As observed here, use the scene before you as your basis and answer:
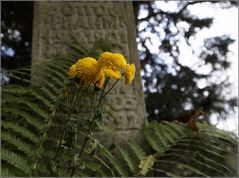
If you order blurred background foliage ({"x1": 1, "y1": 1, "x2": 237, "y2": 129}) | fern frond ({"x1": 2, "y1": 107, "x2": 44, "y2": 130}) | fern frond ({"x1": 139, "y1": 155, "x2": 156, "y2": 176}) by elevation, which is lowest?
fern frond ({"x1": 139, "y1": 155, "x2": 156, "y2": 176})

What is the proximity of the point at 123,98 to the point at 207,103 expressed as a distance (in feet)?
3.71

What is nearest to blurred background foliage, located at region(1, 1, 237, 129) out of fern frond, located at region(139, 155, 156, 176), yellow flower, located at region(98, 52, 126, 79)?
fern frond, located at region(139, 155, 156, 176)

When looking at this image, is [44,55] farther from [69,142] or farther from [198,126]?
[69,142]

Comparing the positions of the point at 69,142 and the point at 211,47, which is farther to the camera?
the point at 211,47

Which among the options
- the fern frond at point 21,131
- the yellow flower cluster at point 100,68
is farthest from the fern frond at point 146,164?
the yellow flower cluster at point 100,68

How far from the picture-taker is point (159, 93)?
281 centimetres

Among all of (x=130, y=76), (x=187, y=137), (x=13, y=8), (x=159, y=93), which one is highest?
(x=13, y=8)

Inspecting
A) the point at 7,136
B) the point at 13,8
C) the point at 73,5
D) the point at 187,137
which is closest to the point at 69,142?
the point at 7,136

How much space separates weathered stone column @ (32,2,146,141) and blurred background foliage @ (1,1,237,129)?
0.64 meters

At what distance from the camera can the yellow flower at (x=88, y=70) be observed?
65 cm

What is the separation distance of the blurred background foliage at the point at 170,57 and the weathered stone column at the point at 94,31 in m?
0.64

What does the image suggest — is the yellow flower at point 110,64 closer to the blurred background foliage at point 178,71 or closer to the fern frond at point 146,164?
the fern frond at point 146,164

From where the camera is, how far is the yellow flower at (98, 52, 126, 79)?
2.11ft

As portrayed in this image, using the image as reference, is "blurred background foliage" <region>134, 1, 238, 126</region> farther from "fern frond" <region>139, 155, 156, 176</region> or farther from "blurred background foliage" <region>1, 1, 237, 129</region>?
"fern frond" <region>139, 155, 156, 176</region>
